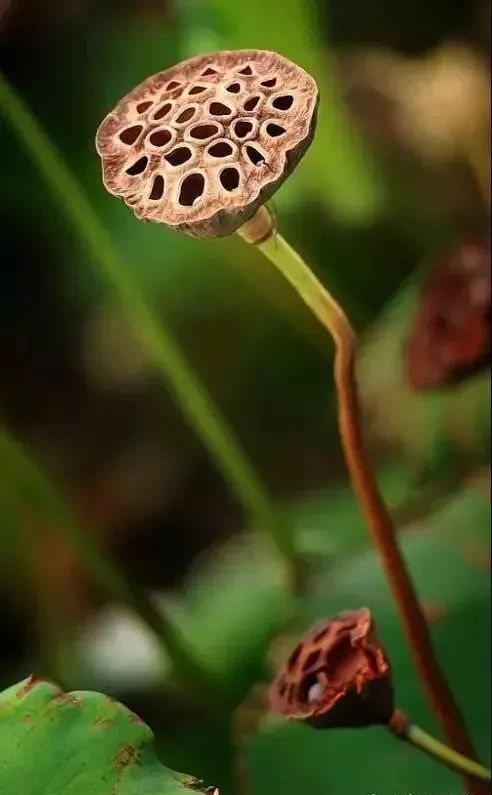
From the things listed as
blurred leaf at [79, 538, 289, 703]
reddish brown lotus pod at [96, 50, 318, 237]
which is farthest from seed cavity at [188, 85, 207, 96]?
blurred leaf at [79, 538, 289, 703]

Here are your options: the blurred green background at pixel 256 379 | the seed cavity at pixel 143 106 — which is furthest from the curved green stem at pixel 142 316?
the seed cavity at pixel 143 106

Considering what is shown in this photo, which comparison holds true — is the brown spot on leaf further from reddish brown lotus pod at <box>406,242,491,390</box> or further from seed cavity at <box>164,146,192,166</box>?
reddish brown lotus pod at <box>406,242,491,390</box>

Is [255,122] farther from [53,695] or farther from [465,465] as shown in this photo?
[465,465]

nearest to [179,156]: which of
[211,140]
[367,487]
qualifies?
[211,140]

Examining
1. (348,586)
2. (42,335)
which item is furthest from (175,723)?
(42,335)

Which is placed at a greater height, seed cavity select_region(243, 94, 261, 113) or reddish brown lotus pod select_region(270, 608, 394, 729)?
seed cavity select_region(243, 94, 261, 113)

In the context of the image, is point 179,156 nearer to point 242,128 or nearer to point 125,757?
point 242,128

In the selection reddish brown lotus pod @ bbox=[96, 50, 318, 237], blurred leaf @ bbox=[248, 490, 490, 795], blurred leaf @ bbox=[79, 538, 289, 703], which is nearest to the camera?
reddish brown lotus pod @ bbox=[96, 50, 318, 237]

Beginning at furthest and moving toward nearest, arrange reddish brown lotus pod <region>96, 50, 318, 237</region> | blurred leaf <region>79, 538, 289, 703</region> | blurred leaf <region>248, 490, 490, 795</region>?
blurred leaf <region>79, 538, 289, 703</region>, blurred leaf <region>248, 490, 490, 795</region>, reddish brown lotus pod <region>96, 50, 318, 237</region>
